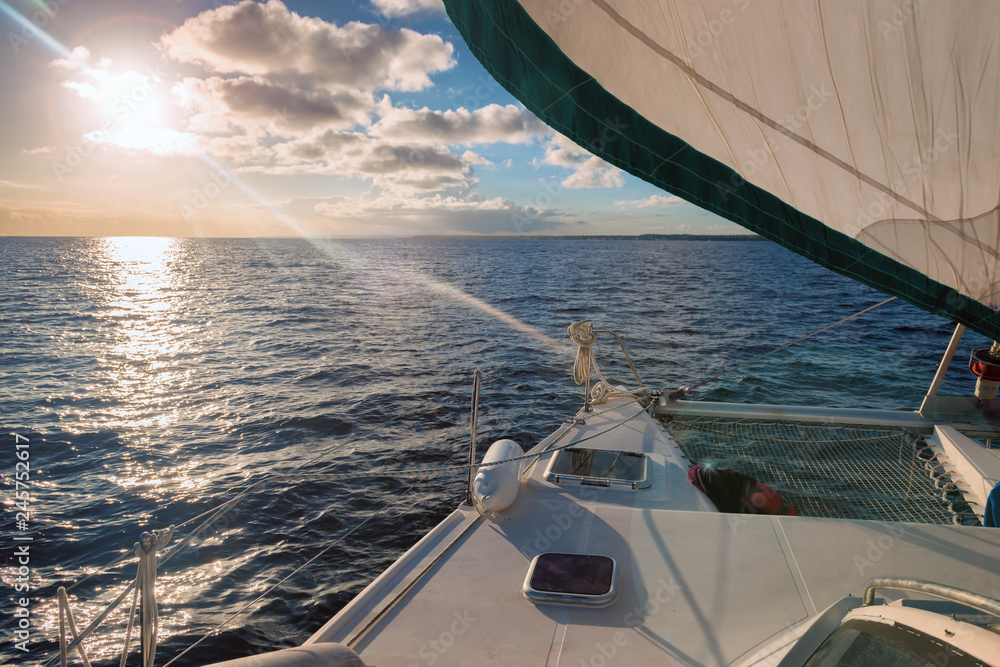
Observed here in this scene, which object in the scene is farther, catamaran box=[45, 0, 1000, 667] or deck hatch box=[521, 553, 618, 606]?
deck hatch box=[521, 553, 618, 606]

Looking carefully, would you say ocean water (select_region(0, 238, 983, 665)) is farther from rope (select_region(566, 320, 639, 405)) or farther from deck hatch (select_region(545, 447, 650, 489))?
rope (select_region(566, 320, 639, 405))

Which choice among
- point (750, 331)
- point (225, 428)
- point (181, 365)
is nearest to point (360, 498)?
point (225, 428)

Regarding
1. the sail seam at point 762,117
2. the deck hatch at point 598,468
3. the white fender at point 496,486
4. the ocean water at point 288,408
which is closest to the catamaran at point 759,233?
the sail seam at point 762,117

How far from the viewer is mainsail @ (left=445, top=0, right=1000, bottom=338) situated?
5.57 feet

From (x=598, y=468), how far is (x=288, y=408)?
8.09 m

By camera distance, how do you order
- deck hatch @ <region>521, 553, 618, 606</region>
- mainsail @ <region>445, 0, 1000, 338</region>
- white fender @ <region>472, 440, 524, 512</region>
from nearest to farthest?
1. mainsail @ <region>445, 0, 1000, 338</region>
2. deck hatch @ <region>521, 553, 618, 606</region>
3. white fender @ <region>472, 440, 524, 512</region>

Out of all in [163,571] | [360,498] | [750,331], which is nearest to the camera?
[163,571]

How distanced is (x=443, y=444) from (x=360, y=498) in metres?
2.08

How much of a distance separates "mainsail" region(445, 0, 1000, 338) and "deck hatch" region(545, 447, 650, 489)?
9.94 ft

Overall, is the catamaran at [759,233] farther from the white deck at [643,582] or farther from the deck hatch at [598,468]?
the deck hatch at [598,468]

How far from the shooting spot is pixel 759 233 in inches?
97.1

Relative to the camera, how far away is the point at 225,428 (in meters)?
10.1

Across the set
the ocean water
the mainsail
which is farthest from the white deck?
the mainsail

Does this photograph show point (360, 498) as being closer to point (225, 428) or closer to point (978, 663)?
point (225, 428)
